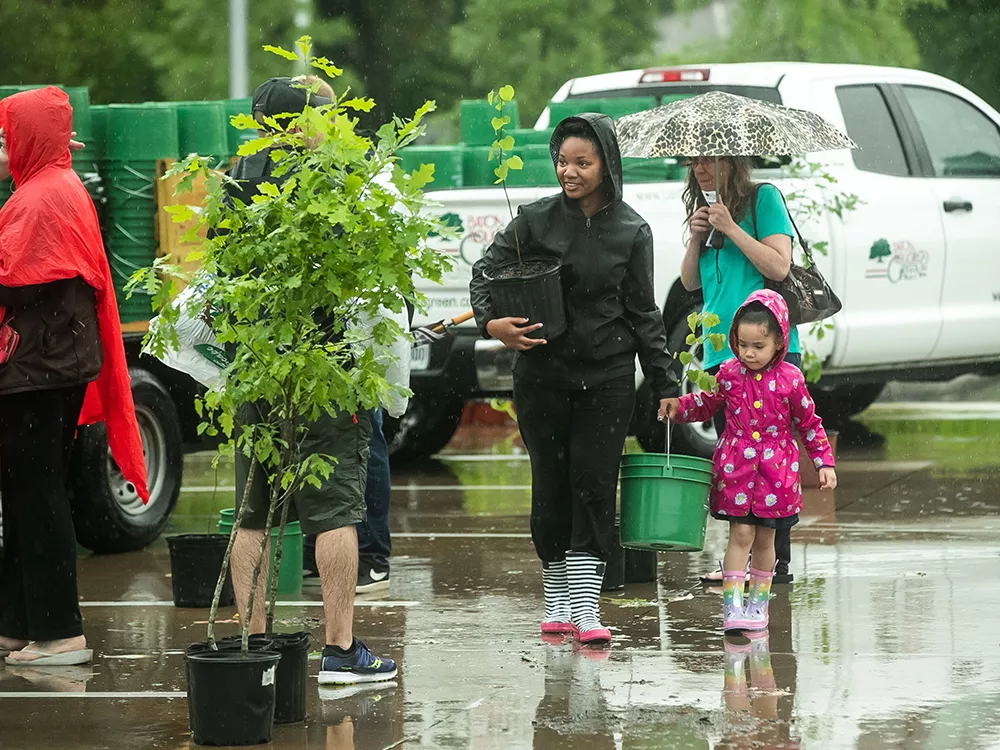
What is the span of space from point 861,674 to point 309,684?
1.85m

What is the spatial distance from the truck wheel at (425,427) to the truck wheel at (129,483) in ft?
9.04

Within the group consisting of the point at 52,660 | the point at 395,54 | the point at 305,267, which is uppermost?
the point at 395,54

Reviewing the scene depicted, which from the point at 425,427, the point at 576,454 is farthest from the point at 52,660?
the point at 425,427

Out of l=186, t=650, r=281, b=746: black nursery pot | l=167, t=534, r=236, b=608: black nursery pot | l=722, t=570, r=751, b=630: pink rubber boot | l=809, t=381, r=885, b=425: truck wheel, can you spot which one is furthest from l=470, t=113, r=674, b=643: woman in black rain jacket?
l=809, t=381, r=885, b=425: truck wheel

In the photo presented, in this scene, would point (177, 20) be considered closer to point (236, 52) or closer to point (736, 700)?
point (236, 52)

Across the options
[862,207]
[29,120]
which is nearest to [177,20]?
[862,207]

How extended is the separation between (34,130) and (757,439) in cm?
286

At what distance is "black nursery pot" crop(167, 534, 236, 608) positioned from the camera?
7.55 m

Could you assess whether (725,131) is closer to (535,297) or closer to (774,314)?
(774,314)

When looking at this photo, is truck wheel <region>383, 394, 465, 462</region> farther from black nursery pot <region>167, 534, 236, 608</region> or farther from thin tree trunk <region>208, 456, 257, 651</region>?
thin tree trunk <region>208, 456, 257, 651</region>

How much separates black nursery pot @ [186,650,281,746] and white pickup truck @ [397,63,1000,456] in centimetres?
505

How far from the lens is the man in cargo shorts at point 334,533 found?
5961 millimetres

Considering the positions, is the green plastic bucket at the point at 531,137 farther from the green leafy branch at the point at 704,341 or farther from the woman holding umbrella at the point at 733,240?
the green leafy branch at the point at 704,341

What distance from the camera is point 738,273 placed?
7582mm
